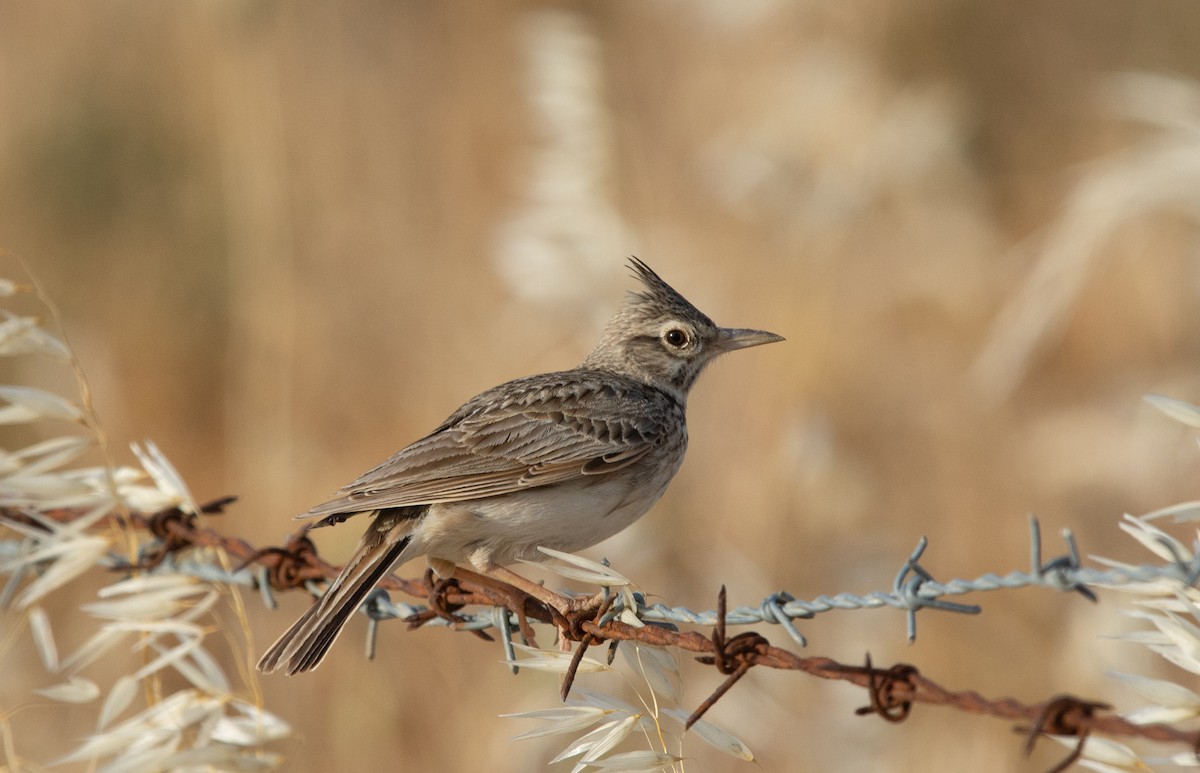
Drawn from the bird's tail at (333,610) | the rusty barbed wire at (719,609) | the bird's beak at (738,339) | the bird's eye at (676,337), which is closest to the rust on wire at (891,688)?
the rusty barbed wire at (719,609)

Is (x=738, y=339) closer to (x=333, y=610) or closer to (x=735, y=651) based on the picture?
(x=333, y=610)

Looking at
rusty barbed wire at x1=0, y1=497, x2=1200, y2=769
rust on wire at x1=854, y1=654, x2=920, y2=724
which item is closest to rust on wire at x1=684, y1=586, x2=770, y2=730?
rusty barbed wire at x1=0, y1=497, x2=1200, y2=769

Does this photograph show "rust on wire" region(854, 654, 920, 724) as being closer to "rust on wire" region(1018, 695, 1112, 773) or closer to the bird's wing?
"rust on wire" region(1018, 695, 1112, 773)

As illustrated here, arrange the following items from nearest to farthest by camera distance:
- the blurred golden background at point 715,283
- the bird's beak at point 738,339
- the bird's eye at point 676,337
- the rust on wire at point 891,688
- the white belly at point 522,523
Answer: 1. the rust on wire at point 891,688
2. the white belly at point 522,523
3. the bird's beak at point 738,339
4. the bird's eye at point 676,337
5. the blurred golden background at point 715,283

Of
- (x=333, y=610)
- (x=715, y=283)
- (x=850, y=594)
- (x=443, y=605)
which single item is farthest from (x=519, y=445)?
(x=715, y=283)

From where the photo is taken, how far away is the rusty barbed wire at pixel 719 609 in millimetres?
2344

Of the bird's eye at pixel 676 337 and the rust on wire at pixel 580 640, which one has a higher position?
the bird's eye at pixel 676 337

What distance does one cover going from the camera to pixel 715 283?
764 cm

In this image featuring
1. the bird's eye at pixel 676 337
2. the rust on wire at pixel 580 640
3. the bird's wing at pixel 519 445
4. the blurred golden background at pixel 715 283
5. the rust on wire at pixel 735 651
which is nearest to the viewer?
the rust on wire at pixel 735 651

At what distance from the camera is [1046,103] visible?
11953 millimetres

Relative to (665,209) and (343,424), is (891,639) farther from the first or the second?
(343,424)

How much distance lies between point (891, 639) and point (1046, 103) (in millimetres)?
7680

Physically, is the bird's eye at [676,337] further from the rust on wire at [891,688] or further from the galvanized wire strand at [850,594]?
the rust on wire at [891,688]

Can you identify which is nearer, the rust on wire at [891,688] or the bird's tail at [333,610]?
the rust on wire at [891,688]
